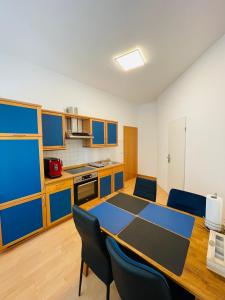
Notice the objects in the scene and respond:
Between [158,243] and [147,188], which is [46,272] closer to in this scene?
[158,243]

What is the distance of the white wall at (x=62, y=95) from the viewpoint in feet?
7.23

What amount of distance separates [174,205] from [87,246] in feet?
3.70

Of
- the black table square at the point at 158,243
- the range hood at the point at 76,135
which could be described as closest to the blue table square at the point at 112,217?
the black table square at the point at 158,243

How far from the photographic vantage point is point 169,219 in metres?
1.34

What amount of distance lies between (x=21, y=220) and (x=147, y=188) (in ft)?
6.29

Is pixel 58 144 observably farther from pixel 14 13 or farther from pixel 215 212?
pixel 215 212

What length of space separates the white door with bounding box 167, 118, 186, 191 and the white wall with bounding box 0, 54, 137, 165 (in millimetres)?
1737

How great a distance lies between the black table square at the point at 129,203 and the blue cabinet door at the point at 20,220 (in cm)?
125

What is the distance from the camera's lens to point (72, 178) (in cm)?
257

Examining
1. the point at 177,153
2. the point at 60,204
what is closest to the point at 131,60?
the point at 177,153

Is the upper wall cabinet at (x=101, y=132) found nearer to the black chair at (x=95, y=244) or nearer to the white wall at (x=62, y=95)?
the white wall at (x=62, y=95)

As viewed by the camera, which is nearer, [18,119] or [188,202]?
[188,202]

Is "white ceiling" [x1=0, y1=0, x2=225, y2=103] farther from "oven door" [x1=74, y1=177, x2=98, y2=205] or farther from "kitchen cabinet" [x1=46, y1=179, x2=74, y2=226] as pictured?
"oven door" [x1=74, y1=177, x2=98, y2=205]

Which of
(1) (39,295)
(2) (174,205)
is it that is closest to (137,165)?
(2) (174,205)
